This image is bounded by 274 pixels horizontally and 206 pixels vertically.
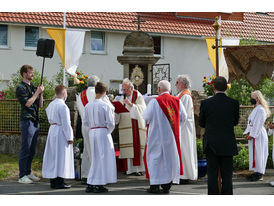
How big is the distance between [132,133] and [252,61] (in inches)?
129

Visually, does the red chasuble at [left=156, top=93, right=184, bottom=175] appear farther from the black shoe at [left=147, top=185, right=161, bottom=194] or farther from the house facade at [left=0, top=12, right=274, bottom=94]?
the house facade at [left=0, top=12, right=274, bottom=94]

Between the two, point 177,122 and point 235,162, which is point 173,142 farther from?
point 235,162

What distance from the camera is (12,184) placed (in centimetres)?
968

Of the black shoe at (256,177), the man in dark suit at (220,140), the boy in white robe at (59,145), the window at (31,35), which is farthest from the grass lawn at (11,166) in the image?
the window at (31,35)

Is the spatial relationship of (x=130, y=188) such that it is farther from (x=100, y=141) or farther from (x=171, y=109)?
(x=171, y=109)

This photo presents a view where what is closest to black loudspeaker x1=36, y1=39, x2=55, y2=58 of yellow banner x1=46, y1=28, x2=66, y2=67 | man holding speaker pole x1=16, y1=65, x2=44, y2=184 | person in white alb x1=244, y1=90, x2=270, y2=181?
man holding speaker pole x1=16, y1=65, x2=44, y2=184

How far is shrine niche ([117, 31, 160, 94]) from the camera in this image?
51.6 ft

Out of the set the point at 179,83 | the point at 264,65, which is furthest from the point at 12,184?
the point at 264,65

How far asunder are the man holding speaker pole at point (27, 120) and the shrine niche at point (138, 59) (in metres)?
6.08

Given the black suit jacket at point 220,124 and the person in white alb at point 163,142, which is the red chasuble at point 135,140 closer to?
the person in white alb at point 163,142

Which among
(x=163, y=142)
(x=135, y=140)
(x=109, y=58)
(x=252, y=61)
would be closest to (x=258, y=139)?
(x=252, y=61)

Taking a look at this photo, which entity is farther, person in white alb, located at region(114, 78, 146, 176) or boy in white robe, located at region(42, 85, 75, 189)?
person in white alb, located at region(114, 78, 146, 176)

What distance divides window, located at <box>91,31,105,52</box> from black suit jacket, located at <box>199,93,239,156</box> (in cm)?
2234

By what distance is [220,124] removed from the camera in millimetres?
7188
